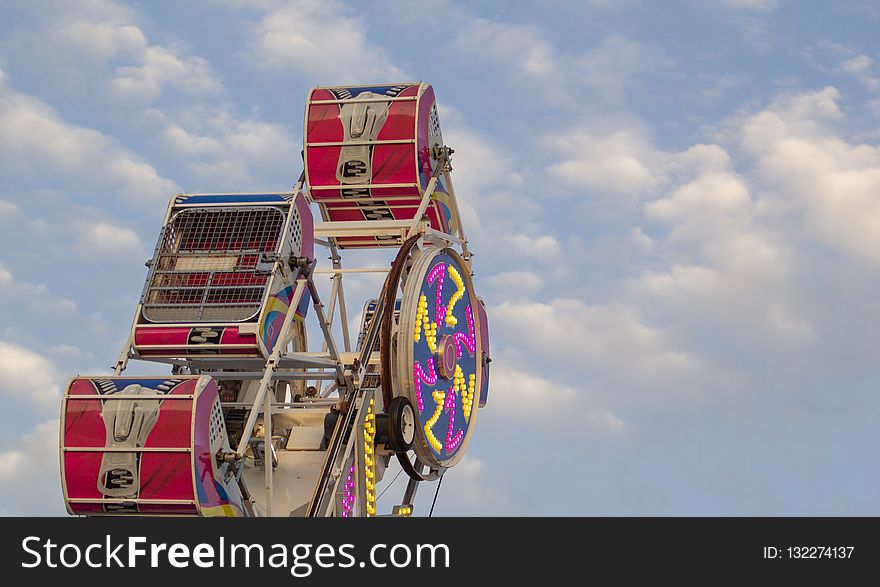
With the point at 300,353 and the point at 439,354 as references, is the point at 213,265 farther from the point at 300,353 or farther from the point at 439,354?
the point at 439,354

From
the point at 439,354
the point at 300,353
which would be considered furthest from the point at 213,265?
the point at 439,354

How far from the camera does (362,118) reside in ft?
112

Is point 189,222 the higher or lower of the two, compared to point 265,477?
higher

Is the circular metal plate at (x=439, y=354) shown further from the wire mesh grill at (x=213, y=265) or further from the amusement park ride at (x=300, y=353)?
the wire mesh grill at (x=213, y=265)

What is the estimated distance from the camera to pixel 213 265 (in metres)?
27.5

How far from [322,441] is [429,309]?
12.8 ft

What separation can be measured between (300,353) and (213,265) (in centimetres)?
319

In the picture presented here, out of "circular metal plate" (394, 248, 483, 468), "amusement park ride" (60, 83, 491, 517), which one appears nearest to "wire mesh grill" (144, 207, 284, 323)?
"amusement park ride" (60, 83, 491, 517)

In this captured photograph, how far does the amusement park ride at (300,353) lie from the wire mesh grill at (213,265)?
32 mm

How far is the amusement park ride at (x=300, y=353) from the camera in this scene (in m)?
23.9

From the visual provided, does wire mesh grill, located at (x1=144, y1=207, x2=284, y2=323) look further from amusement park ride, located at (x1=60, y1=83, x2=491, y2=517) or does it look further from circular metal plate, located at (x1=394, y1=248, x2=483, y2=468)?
circular metal plate, located at (x1=394, y1=248, x2=483, y2=468)

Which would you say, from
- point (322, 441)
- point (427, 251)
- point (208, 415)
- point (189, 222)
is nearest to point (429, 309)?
point (427, 251)

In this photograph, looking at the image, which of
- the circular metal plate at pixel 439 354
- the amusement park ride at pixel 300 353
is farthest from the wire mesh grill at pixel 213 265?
the circular metal plate at pixel 439 354
